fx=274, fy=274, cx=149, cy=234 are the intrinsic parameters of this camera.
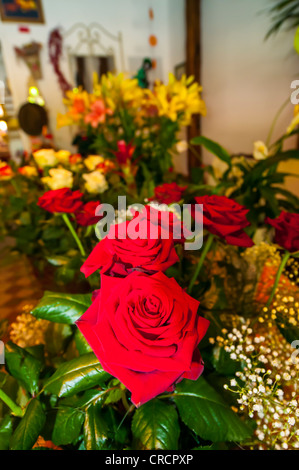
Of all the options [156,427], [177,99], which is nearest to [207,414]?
[156,427]

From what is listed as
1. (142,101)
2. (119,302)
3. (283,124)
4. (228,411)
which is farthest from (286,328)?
(283,124)

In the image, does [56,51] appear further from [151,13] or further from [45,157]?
[45,157]

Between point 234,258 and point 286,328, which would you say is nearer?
point 286,328

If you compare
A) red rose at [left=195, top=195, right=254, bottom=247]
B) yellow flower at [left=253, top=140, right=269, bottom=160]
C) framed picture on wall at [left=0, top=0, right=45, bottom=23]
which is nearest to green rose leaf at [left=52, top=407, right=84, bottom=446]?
red rose at [left=195, top=195, right=254, bottom=247]

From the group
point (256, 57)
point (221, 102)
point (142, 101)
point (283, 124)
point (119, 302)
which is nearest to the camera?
point (119, 302)

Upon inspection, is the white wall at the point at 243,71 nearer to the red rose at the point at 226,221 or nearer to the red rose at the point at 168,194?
the red rose at the point at 168,194

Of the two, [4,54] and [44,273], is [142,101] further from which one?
[4,54]

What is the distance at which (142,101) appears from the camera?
0.94m

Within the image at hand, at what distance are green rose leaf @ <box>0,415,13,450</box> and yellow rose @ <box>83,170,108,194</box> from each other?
19.2 inches

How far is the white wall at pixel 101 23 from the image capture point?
2930mm

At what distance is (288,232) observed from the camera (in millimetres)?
361

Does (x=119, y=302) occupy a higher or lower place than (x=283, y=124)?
lower

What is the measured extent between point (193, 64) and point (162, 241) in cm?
265

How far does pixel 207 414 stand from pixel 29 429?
208 mm
